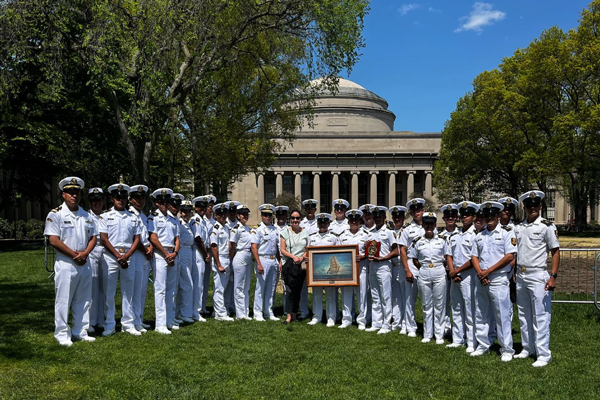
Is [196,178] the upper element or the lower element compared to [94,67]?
lower

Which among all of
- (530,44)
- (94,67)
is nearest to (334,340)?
(94,67)

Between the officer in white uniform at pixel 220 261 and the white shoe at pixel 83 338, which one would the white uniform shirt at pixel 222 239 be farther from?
the white shoe at pixel 83 338

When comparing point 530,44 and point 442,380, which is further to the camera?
point 530,44

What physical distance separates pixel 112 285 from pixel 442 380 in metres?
6.01

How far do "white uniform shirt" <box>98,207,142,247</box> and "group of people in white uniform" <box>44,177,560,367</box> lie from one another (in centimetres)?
2

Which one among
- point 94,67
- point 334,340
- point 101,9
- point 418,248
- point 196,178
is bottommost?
point 334,340

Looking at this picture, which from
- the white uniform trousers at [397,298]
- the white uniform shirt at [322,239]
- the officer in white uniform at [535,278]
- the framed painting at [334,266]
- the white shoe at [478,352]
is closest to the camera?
the officer in white uniform at [535,278]

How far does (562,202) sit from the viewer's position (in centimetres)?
7631

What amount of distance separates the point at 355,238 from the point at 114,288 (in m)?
4.91

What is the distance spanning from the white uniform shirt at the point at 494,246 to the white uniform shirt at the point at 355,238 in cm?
266

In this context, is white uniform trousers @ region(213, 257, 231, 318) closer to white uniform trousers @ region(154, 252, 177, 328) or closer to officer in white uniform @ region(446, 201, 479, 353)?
white uniform trousers @ region(154, 252, 177, 328)

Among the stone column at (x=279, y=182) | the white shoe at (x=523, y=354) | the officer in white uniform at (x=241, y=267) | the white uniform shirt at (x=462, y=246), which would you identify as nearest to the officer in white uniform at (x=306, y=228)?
the officer in white uniform at (x=241, y=267)

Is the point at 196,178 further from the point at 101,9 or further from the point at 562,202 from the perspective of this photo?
the point at 562,202

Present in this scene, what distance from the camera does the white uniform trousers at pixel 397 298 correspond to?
9.80m
